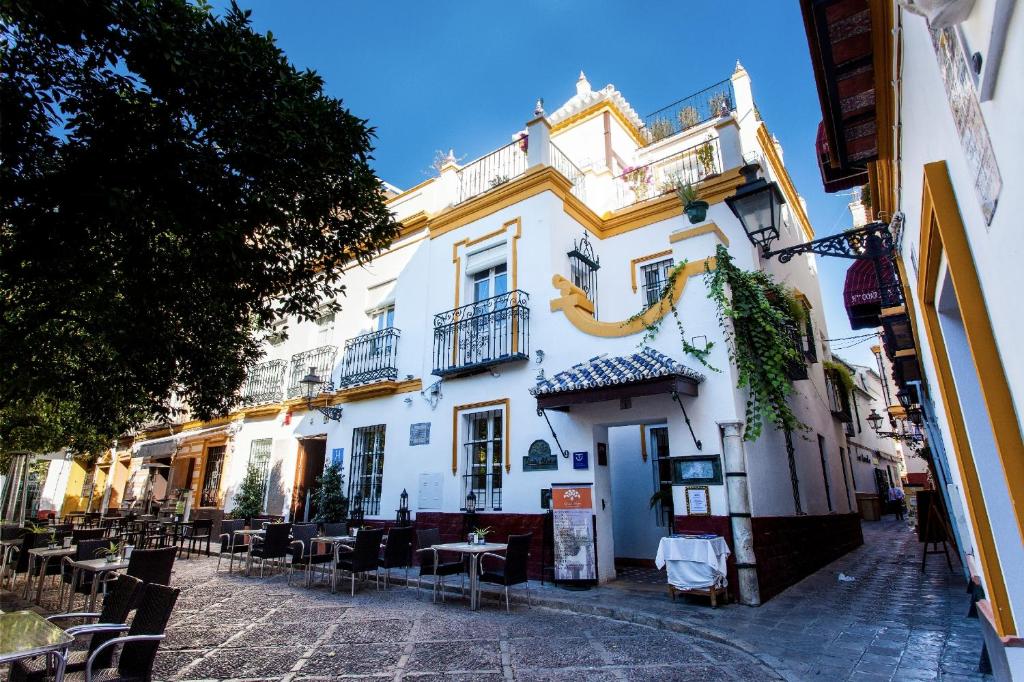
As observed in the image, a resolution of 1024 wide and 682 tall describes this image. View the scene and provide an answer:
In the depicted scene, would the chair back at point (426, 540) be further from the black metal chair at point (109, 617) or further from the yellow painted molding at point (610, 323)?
the black metal chair at point (109, 617)

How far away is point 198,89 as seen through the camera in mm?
5047

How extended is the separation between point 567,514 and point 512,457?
167cm

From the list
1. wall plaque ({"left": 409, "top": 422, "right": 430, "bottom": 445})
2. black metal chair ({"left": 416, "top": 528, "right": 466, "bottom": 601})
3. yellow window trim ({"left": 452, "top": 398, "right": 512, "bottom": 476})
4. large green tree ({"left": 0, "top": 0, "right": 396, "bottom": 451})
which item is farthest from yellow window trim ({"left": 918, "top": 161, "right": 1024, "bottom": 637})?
wall plaque ({"left": 409, "top": 422, "right": 430, "bottom": 445})

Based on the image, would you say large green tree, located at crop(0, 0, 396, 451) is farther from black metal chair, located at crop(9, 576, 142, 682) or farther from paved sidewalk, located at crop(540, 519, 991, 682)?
paved sidewalk, located at crop(540, 519, 991, 682)

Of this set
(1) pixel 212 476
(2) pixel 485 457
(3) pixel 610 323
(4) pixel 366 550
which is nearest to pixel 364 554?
(4) pixel 366 550

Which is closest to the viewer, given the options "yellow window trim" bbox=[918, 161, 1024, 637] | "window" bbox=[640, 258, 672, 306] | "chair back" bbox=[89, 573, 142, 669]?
"yellow window trim" bbox=[918, 161, 1024, 637]

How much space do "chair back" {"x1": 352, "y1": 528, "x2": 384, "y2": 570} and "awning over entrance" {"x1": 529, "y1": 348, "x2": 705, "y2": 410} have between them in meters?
3.20

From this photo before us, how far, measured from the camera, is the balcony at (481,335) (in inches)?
372

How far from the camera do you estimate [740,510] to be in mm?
6777

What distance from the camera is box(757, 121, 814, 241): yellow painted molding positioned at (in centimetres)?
1251

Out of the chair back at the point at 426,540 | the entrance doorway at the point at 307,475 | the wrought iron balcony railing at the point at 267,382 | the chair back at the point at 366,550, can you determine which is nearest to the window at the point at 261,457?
the entrance doorway at the point at 307,475

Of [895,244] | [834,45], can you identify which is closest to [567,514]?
[895,244]

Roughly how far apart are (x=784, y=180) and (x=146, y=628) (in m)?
15.3

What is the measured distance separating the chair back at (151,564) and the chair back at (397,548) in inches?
117
